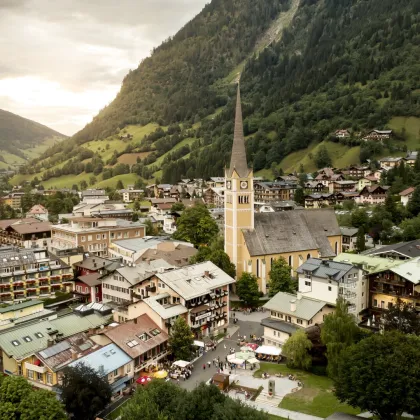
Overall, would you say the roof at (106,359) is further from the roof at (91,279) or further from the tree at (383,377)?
the roof at (91,279)

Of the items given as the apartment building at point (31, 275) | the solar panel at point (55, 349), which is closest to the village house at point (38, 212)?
the apartment building at point (31, 275)

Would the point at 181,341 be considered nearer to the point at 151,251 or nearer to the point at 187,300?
the point at 187,300

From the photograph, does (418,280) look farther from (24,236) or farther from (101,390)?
(24,236)

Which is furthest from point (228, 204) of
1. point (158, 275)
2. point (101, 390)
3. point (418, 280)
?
point (101, 390)

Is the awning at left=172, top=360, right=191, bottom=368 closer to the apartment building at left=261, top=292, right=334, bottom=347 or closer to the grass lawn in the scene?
the grass lawn

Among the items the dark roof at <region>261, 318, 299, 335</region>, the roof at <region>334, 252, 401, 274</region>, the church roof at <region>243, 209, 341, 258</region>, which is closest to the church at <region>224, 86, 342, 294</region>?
the church roof at <region>243, 209, 341, 258</region>

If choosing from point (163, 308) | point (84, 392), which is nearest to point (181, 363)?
point (163, 308)
